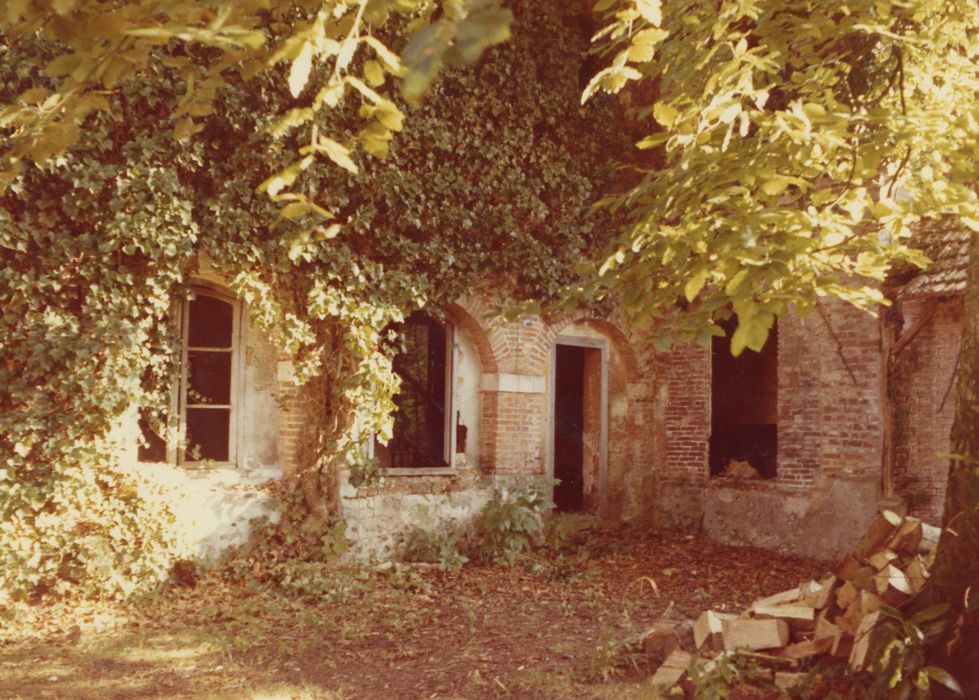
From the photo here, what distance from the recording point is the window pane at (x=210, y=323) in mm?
A: 9320

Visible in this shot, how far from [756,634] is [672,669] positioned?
0.58m

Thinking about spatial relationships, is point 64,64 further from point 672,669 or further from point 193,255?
point 193,255

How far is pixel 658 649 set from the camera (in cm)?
618

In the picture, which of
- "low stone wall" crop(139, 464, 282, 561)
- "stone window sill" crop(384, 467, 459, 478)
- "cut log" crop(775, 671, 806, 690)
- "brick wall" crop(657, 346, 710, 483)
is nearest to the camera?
"cut log" crop(775, 671, 806, 690)

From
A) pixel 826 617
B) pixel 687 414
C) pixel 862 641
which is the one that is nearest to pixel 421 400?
pixel 687 414

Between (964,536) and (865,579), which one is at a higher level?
(964,536)

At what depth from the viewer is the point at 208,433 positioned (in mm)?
9320

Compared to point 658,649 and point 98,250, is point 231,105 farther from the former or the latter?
point 658,649

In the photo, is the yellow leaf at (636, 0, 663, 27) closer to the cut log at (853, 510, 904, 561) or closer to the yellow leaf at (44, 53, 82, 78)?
the yellow leaf at (44, 53, 82, 78)

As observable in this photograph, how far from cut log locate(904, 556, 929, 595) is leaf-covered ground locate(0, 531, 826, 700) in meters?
1.80

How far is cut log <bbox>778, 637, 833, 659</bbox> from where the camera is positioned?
5469mm

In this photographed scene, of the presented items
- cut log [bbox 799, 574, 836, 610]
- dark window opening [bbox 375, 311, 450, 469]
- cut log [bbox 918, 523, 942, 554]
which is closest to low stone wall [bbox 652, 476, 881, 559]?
dark window opening [bbox 375, 311, 450, 469]

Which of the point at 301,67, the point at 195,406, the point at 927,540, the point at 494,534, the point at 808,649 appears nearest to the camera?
the point at 301,67

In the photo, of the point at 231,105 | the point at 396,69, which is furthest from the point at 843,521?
the point at 396,69
